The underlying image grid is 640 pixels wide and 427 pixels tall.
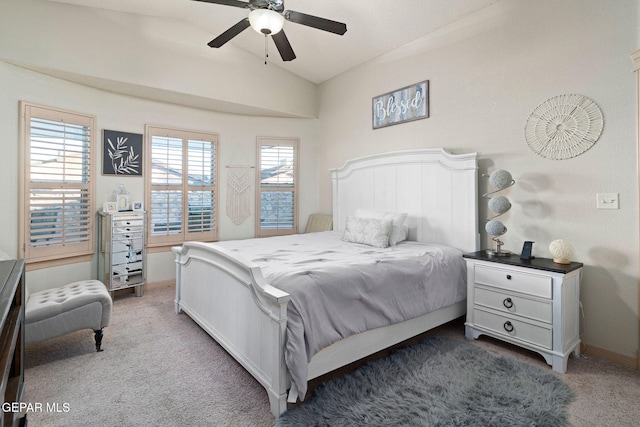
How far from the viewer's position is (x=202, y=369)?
233cm

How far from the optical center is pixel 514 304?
8.27 ft

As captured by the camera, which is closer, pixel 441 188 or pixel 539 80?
pixel 539 80

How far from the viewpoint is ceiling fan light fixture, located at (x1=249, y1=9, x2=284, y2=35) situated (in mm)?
2297

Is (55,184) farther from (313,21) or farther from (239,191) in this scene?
(313,21)

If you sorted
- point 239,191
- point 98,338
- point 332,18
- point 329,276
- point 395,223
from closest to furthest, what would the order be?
point 329,276 < point 98,338 < point 395,223 < point 332,18 < point 239,191

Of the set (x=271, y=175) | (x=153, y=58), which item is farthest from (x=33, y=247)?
(x=271, y=175)

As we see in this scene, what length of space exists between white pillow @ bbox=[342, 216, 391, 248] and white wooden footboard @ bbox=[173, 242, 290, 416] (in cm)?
147

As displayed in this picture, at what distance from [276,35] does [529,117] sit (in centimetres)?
229

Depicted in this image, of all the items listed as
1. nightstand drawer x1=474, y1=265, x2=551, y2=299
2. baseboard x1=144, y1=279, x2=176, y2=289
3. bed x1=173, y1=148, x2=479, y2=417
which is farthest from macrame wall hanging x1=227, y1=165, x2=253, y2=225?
nightstand drawer x1=474, y1=265, x2=551, y2=299

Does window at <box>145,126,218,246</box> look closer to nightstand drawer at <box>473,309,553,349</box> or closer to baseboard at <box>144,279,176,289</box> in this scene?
baseboard at <box>144,279,176,289</box>

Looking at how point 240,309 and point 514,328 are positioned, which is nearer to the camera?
point 240,309

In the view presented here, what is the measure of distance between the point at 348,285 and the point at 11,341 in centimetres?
163

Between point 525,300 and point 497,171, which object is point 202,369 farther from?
point 497,171

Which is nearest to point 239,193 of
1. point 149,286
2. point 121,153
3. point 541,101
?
point 121,153
